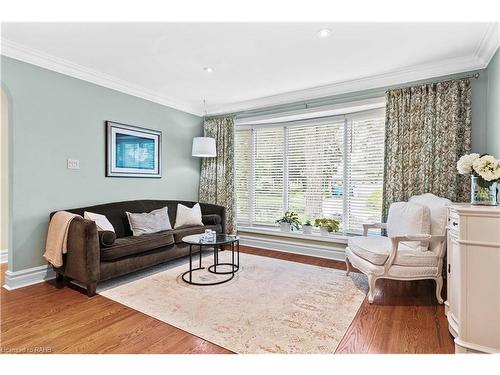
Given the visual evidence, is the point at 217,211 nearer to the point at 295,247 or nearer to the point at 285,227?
the point at 285,227

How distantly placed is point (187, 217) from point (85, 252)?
70.2 inches

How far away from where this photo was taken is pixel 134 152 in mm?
4121

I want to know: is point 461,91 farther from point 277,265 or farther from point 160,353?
point 160,353

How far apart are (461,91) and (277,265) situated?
316 centimetres

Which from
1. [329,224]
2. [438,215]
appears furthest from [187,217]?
[438,215]

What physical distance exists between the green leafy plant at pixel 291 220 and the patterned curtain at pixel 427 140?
1457mm

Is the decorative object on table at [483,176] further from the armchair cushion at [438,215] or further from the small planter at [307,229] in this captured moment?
the small planter at [307,229]

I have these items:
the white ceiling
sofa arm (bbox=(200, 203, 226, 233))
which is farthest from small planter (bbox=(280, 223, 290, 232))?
Answer: the white ceiling

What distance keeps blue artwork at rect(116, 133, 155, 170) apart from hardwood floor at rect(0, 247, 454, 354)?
1936mm

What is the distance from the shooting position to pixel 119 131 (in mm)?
3891

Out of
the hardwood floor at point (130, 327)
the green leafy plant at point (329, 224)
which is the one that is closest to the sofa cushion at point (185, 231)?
the hardwood floor at point (130, 327)

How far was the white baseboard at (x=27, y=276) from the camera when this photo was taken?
2879 mm

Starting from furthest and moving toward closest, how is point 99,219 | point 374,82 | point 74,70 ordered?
point 374,82
point 74,70
point 99,219
